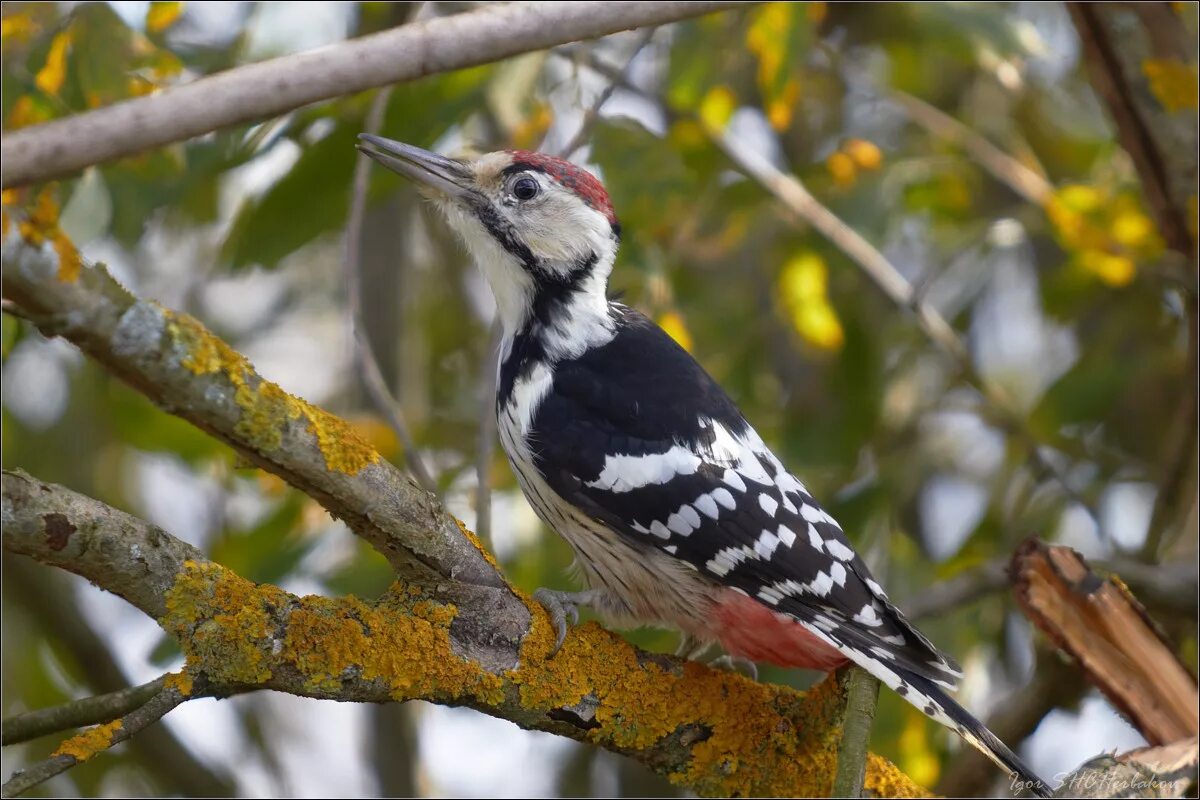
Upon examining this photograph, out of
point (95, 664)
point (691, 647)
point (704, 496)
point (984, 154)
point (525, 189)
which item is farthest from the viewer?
point (984, 154)

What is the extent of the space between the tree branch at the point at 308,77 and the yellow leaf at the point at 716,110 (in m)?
1.85

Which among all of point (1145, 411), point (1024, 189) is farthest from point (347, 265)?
point (1145, 411)

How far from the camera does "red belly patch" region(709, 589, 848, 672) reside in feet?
8.70

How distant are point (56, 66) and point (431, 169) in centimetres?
87

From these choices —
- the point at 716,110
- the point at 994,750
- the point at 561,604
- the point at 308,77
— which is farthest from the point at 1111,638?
the point at 716,110

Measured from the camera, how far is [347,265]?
308 cm

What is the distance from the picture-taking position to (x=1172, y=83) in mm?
3416

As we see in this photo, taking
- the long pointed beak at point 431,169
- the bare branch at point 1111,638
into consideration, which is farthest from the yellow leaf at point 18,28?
the bare branch at point 1111,638

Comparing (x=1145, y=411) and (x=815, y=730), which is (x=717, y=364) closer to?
(x=1145, y=411)

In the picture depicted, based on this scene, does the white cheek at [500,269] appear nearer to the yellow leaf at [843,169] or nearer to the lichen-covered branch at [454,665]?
the lichen-covered branch at [454,665]

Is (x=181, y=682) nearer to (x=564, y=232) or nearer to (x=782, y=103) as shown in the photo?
(x=564, y=232)

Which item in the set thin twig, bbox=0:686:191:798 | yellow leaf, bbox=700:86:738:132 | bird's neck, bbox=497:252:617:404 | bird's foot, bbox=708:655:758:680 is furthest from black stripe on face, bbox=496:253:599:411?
thin twig, bbox=0:686:191:798

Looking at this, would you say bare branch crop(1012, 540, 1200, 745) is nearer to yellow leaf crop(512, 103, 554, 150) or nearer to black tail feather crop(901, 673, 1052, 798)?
black tail feather crop(901, 673, 1052, 798)

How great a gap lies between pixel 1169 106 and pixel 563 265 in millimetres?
1646
